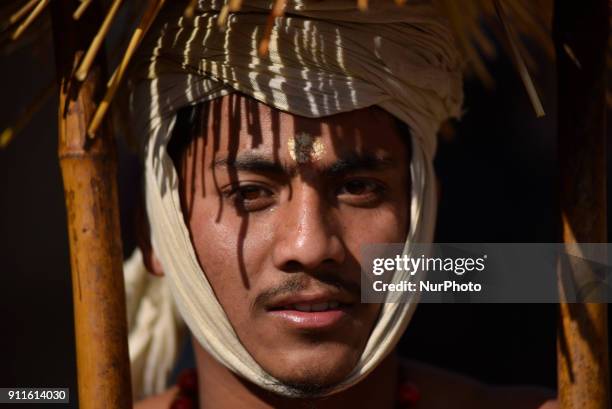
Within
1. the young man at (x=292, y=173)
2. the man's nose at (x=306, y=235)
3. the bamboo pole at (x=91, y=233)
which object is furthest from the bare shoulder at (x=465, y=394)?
the bamboo pole at (x=91, y=233)

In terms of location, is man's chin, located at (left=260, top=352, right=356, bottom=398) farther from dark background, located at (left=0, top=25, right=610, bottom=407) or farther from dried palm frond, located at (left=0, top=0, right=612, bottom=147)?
dark background, located at (left=0, top=25, right=610, bottom=407)

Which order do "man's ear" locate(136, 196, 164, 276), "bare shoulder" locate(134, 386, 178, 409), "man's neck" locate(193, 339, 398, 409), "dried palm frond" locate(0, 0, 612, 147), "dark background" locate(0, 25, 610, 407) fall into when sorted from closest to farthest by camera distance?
"dried palm frond" locate(0, 0, 612, 147) → "man's neck" locate(193, 339, 398, 409) → "man's ear" locate(136, 196, 164, 276) → "bare shoulder" locate(134, 386, 178, 409) → "dark background" locate(0, 25, 610, 407)

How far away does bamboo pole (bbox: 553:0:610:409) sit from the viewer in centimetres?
178

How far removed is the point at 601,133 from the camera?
5.86 feet

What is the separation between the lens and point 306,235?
186 cm

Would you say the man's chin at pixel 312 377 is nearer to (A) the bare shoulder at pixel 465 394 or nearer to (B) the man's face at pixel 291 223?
(B) the man's face at pixel 291 223

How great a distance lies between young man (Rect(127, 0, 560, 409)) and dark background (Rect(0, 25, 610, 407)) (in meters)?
1.56

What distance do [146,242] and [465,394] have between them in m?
0.84

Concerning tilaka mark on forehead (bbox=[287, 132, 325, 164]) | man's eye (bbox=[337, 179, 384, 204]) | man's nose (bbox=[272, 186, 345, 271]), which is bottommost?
man's nose (bbox=[272, 186, 345, 271])

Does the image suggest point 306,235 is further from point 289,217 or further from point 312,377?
point 312,377

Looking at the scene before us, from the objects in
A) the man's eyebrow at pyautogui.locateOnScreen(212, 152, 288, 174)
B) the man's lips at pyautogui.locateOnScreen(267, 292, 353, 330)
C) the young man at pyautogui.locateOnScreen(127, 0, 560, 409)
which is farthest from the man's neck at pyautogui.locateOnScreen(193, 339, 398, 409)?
the man's eyebrow at pyautogui.locateOnScreen(212, 152, 288, 174)

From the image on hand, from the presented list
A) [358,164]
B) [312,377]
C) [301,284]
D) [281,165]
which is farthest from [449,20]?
[312,377]

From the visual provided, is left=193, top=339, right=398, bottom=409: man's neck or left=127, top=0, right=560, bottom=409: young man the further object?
left=193, top=339, right=398, bottom=409: man's neck

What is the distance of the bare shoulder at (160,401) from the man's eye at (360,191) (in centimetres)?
77
